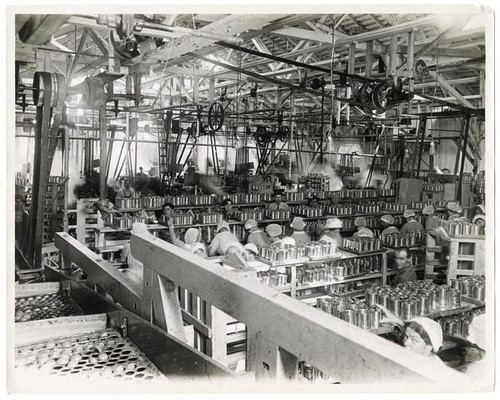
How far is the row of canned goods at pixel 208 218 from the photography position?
29.2ft

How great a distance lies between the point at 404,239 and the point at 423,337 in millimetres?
3670

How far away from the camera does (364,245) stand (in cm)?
698

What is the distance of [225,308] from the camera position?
1.53 metres

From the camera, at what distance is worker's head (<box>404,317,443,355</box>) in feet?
12.8

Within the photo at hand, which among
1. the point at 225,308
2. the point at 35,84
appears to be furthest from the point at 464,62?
the point at 225,308

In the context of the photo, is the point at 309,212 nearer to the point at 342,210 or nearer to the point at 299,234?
the point at 342,210

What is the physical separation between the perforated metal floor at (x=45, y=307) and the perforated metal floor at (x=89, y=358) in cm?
49

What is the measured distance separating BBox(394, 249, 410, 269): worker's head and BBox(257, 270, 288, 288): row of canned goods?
6.51ft

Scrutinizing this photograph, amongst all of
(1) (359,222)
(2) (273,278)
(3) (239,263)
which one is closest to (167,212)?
(3) (239,263)

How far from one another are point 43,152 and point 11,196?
2.88 feet

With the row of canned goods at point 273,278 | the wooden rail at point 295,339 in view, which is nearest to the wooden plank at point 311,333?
the wooden rail at point 295,339

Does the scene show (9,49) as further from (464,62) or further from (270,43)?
(270,43)

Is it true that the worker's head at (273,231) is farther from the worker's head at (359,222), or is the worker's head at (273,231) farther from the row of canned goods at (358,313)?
the row of canned goods at (358,313)
